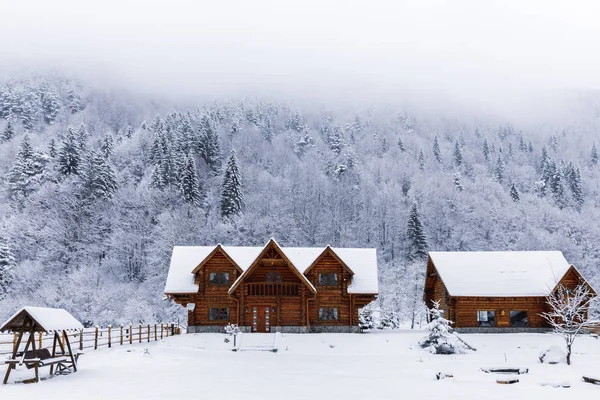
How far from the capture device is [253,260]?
43.1m

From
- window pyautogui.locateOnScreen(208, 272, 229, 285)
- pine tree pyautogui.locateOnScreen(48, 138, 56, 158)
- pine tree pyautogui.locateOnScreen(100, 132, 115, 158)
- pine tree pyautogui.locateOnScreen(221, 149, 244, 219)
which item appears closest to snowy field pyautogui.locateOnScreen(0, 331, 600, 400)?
window pyautogui.locateOnScreen(208, 272, 229, 285)

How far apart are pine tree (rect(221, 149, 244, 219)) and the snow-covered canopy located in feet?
123

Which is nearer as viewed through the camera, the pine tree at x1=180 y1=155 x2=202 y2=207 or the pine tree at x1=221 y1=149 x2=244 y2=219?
the pine tree at x1=221 y1=149 x2=244 y2=219

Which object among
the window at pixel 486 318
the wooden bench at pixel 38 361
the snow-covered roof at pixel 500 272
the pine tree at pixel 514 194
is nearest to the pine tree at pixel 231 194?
the snow-covered roof at pixel 500 272

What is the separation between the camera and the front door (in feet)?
134

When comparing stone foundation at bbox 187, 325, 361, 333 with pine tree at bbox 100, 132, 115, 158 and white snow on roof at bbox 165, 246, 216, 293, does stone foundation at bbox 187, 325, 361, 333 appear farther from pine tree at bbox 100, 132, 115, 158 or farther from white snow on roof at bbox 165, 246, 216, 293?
pine tree at bbox 100, 132, 115, 158

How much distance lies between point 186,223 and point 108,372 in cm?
5610

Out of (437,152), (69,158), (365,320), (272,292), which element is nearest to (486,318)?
(365,320)

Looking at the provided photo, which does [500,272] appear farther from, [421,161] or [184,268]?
[421,161]

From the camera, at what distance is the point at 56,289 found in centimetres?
6106

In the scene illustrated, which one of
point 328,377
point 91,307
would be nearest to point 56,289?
point 91,307

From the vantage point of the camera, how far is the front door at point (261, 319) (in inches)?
1606

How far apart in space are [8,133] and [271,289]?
83.3 meters

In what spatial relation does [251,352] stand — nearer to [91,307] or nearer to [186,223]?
[91,307]
